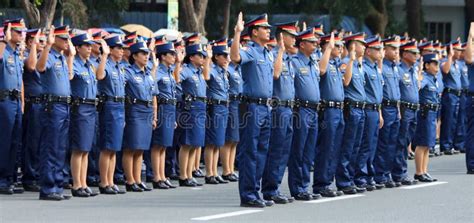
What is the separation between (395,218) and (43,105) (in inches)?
171

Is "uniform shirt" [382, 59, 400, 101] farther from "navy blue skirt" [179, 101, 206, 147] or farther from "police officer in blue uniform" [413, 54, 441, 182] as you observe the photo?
"navy blue skirt" [179, 101, 206, 147]

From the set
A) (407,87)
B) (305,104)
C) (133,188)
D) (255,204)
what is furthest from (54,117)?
(407,87)

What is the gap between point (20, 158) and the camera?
55.9 ft

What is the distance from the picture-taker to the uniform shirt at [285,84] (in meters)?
15.1

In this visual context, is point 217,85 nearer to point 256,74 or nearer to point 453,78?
point 256,74

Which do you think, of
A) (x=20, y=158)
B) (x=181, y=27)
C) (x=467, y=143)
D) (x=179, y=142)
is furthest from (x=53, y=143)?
(x=181, y=27)

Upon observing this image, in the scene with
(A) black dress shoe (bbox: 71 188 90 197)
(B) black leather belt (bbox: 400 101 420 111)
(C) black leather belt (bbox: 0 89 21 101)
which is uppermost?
(C) black leather belt (bbox: 0 89 21 101)

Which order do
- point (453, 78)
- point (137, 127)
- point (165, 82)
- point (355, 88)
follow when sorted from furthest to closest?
point (453, 78) → point (165, 82) → point (355, 88) → point (137, 127)

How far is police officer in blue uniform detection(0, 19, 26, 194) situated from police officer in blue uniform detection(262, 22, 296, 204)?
10.3ft

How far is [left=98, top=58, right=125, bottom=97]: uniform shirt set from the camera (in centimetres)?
1623

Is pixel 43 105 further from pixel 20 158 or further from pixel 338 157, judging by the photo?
pixel 338 157

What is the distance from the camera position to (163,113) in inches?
690

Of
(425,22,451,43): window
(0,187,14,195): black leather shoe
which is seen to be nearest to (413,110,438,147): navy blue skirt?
(0,187,14,195): black leather shoe

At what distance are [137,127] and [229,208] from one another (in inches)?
98.2
